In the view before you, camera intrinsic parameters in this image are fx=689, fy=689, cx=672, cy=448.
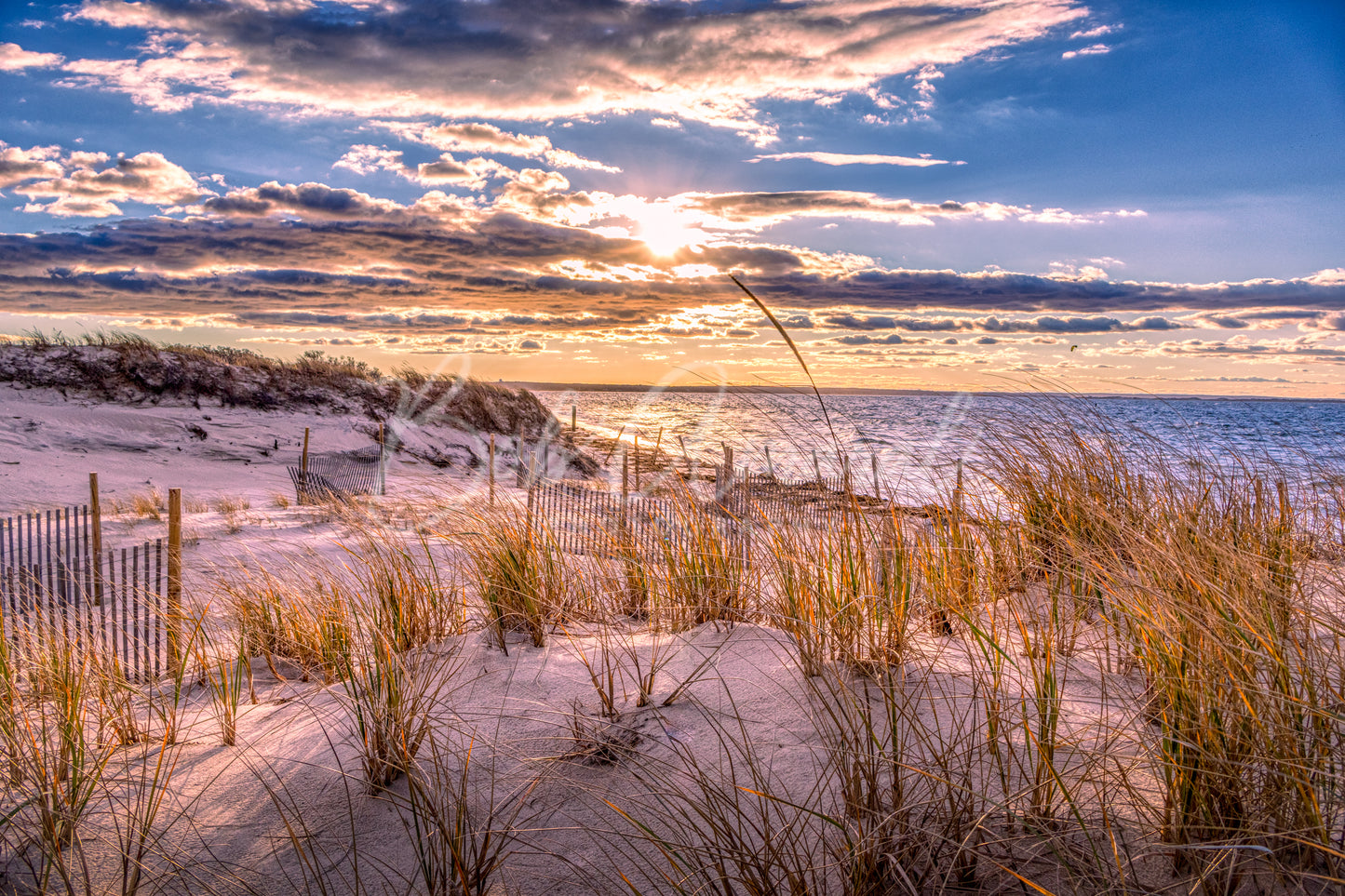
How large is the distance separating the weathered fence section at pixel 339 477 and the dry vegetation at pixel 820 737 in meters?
7.39

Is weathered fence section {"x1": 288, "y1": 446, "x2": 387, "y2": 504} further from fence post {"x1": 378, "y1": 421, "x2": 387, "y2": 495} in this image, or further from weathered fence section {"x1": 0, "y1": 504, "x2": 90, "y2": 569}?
weathered fence section {"x1": 0, "y1": 504, "x2": 90, "y2": 569}

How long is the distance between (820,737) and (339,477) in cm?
1603

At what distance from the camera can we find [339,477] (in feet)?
51.7

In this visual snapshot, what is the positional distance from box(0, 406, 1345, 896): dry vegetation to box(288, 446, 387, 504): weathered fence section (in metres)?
7.39

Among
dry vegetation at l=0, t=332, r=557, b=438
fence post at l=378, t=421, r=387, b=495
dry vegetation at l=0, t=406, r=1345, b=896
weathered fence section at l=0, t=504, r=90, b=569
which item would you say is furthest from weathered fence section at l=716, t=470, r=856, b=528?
dry vegetation at l=0, t=332, r=557, b=438

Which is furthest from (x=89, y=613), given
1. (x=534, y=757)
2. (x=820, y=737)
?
(x=820, y=737)

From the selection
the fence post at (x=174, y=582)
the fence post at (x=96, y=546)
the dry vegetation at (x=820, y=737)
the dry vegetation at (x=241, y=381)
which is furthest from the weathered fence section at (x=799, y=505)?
the dry vegetation at (x=241, y=381)

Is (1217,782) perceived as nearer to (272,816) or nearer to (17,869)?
(272,816)

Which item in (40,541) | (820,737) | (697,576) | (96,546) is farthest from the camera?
(96,546)

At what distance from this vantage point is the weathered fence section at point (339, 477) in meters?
13.2

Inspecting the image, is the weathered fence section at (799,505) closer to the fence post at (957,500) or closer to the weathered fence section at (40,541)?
the fence post at (957,500)

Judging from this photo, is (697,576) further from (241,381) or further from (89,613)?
(241,381)

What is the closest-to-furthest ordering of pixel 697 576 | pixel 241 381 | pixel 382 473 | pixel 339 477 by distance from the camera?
1. pixel 697 576
2. pixel 382 473
3. pixel 339 477
4. pixel 241 381

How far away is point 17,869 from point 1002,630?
3.81 metres
